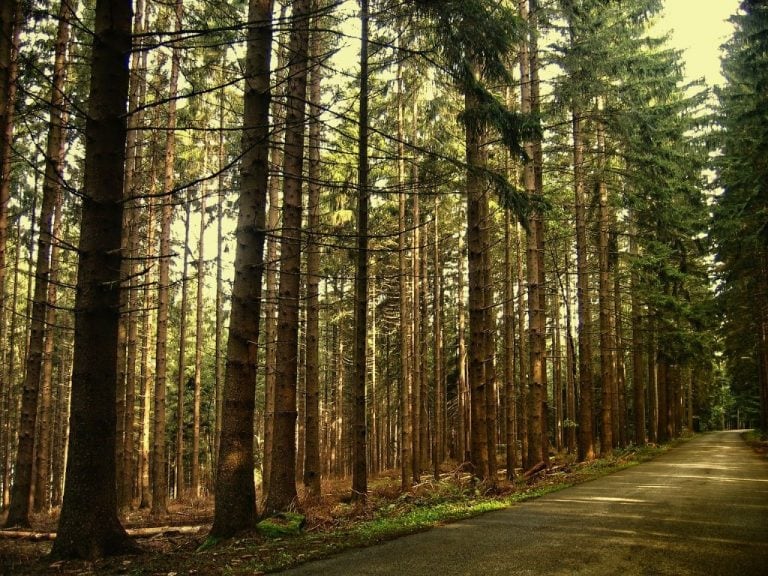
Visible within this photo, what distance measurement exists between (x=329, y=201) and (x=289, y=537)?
1468 centimetres

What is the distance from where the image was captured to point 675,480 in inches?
512

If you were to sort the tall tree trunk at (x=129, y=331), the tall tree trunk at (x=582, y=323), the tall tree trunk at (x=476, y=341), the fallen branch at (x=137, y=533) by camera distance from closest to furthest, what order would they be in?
the fallen branch at (x=137, y=533), the tall tree trunk at (x=476, y=341), the tall tree trunk at (x=129, y=331), the tall tree trunk at (x=582, y=323)

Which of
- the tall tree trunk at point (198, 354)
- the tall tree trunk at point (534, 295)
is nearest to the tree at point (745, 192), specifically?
the tall tree trunk at point (534, 295)

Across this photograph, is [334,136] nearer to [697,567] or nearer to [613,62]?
[613,62]

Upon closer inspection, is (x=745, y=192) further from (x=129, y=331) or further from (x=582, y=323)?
(x=129, y=331)

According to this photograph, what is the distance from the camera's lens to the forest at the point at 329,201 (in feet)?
21.1

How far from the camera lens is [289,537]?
297 inches

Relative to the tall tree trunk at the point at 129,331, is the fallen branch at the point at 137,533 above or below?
below

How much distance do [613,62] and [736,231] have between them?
11978mm

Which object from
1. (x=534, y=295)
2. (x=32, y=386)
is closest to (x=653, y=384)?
(x=534, y=295)

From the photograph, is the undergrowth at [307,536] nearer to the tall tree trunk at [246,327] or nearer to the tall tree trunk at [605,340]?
the tall tree trunk at [246,327]

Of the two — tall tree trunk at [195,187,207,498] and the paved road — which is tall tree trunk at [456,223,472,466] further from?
the paved road

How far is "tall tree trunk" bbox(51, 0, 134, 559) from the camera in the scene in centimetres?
597

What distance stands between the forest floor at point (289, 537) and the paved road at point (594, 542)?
1.67 feet
